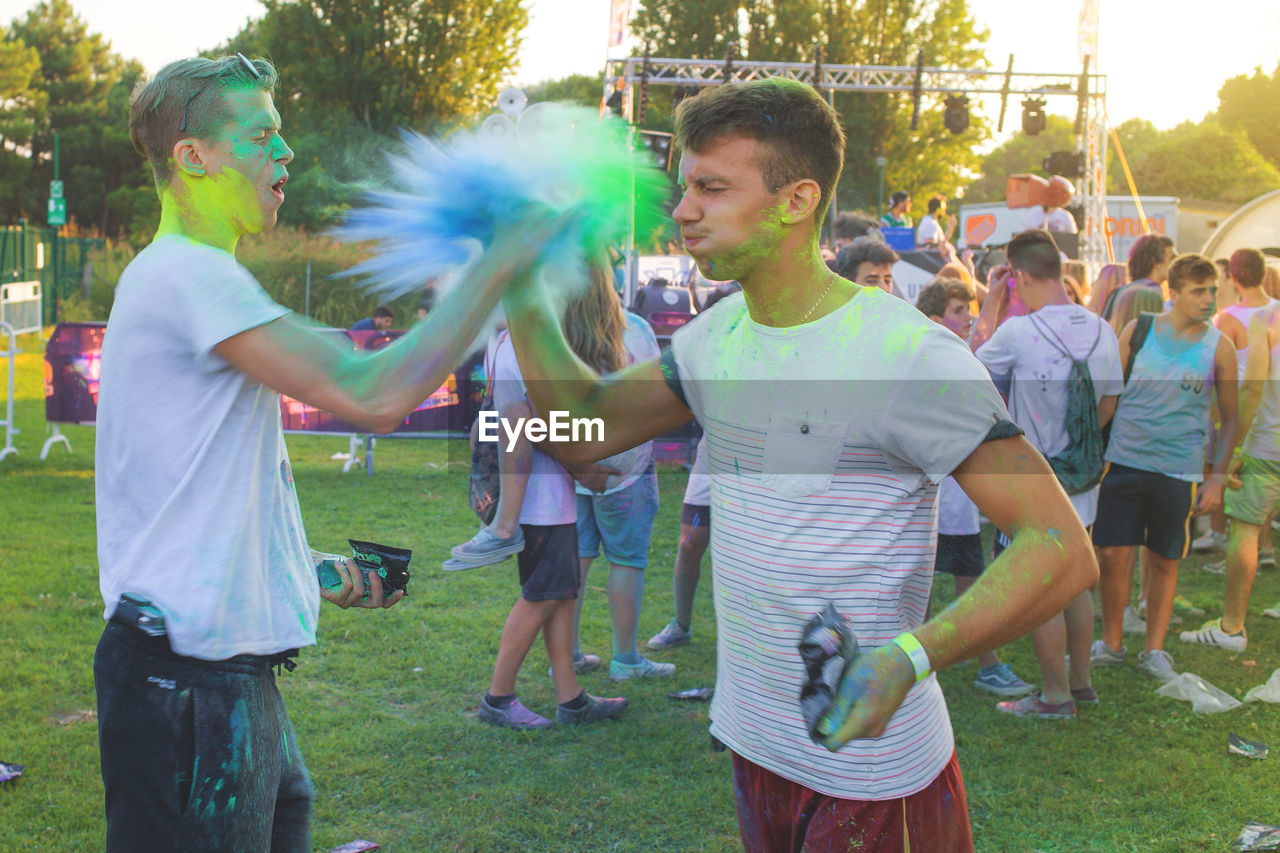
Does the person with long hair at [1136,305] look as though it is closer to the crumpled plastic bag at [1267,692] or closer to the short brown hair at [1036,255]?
the short brown hair at [1036,255]

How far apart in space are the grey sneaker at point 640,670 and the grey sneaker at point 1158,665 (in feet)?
8.23

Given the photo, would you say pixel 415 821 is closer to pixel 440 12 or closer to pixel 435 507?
pixel 435 507

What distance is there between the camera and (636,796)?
3.96 meters

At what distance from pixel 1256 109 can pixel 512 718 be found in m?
61.8

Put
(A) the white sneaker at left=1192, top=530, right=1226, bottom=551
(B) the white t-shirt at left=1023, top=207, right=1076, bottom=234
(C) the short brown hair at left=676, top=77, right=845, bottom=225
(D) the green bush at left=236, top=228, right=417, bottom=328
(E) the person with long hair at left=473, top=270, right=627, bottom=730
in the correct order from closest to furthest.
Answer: (C) the short brown hair at left=676, top=77, right=845, bottom=225
(E) the person with long hair at left=473, top=270, right=627, bottom=730
(A) the white sneaker at left=1192, top=530, right=1226, bottom=551
(B) the white t-shirt at left=1023, top=207, right=1076, bottom=234
(D) the green bush at left=236, top=228, right=417, bottom=328

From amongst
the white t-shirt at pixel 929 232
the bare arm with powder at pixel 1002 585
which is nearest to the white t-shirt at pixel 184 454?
the bare arm with powder at pixel 1002 585

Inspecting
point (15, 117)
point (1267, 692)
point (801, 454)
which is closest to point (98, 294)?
point (15, 117)

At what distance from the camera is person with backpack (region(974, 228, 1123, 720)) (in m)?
4.73

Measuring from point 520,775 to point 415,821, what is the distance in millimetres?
519

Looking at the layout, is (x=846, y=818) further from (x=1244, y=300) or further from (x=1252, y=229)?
(x=1252, y=229)

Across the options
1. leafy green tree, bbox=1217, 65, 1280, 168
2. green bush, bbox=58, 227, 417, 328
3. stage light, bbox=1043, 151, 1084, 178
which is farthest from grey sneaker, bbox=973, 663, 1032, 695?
leafy green tree, bbox=1217, 65, 1280, 168

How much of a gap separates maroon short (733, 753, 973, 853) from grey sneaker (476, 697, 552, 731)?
2659mm

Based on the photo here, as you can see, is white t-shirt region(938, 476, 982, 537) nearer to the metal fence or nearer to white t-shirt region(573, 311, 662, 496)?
white t-shirt region(573, 311, 662, 496)

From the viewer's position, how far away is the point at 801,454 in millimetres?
1849
